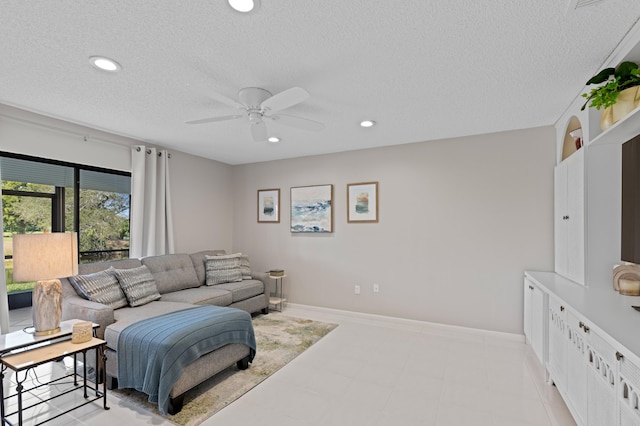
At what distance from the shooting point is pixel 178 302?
139 inches

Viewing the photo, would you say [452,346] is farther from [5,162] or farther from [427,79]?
[5,162]

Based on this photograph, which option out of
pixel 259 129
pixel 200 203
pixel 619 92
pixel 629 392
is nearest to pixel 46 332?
pixel 259 129

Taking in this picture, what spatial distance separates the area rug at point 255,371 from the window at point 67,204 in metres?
2.09

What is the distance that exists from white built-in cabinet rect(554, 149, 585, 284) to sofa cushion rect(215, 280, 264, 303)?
3.64 metres

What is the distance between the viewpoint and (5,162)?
3160 mm

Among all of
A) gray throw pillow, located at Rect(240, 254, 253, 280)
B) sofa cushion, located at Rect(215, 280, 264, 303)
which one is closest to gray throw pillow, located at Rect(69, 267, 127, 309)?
sofa cushion, located at Rect(215, 280, 264, 303)

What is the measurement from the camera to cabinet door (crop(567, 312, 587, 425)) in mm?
1859

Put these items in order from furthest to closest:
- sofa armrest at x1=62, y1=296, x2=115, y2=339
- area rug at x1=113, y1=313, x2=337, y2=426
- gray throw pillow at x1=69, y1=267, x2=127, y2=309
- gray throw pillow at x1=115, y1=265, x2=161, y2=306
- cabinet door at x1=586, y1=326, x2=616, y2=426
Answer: gray throw pillow at x1=115, y1=265, x2=161, y2=306, gray throw pillow at x1=69, y1=267, x2=127, y2=309, sofa armrest at x1=62, y1=296, x2=115, y2=339, area rug at x1=113, y1=313, x2=337, y2=426, cabinet door at x1=586, y1=326, x2=616, y2=426

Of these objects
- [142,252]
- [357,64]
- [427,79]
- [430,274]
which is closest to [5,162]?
[142,252]

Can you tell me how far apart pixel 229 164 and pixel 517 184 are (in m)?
4.53

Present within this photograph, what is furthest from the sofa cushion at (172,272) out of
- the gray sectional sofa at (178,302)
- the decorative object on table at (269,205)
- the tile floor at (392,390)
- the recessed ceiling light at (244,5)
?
the recessed ceiling light at (244,5)

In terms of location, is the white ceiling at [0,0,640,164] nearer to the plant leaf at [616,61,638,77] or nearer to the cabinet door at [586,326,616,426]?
the plant leaf at [616,61,638,77]

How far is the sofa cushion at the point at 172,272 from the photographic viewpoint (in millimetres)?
3910

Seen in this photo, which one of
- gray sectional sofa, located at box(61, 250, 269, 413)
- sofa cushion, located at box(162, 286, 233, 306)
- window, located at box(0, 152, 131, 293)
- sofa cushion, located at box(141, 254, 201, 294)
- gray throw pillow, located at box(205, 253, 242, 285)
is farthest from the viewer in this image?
gray throw pillow, located at box(205, 253, 242, 285)
